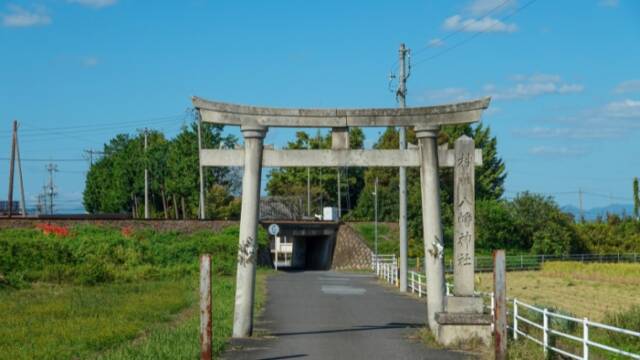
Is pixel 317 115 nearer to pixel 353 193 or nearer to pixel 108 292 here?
pixel 108 292

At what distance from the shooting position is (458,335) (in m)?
16.7

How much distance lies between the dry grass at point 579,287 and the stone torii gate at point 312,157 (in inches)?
340

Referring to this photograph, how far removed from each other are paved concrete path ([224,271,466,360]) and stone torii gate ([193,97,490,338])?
4.04ft

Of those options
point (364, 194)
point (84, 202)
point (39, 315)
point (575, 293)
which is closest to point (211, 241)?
point (575, 293)

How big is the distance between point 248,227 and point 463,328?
4637 millimetres

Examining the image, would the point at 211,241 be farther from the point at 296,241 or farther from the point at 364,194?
the point at 364,194

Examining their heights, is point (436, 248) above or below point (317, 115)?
below

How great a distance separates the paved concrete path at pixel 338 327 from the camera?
51.7 ft

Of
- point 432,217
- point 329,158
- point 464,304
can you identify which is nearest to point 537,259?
point 432,217

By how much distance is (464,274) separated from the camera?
1720 centimetres

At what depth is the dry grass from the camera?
33281 mm

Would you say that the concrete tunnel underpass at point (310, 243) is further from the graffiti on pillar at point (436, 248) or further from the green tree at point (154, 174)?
the graffiti on pillar at point (436, 248)

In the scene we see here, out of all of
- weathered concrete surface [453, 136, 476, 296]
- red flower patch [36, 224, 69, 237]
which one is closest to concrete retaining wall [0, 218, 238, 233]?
red flower patch [36, 224, 69, 237]

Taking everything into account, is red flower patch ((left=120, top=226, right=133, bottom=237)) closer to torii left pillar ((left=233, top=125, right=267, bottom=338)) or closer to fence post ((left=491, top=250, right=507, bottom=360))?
torii left pillar ((left=233, top=125, right=267, bottom=338))
